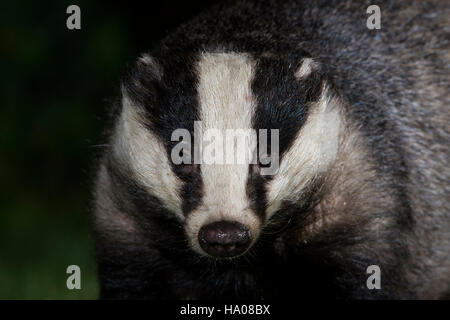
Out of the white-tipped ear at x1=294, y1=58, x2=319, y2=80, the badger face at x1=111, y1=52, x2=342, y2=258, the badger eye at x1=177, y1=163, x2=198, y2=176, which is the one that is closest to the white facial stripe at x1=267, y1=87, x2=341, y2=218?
the badger face at x1=111, y1=52, x2=342, y2=258

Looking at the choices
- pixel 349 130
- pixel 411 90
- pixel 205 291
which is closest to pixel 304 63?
pixel 349 130

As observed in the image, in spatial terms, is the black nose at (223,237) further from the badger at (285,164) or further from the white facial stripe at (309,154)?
the white facial stripe at (309,154)

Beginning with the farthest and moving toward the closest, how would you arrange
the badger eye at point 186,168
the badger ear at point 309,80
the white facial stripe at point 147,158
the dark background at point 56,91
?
the dark background at point 56,91, the badger ear at point 309,80, the white facial stripe at point 147,158, the badger eye at point 186,168

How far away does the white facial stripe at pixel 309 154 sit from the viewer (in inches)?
161

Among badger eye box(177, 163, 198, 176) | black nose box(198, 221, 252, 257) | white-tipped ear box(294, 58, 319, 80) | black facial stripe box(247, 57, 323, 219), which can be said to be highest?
white-tipped ear box(294, 58, 319, 80)

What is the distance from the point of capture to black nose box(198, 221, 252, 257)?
3729mm

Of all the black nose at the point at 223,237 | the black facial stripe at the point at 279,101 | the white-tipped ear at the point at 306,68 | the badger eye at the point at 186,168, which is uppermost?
the white-tipped ear at the point at 306,68

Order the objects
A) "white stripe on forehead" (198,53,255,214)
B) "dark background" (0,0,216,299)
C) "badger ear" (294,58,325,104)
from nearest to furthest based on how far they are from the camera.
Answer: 1. "white stripe on forehead" (198,53,255,214)
2. "badger ear" (294,58,325,104)
3. "dark background" (0,0,216,299)

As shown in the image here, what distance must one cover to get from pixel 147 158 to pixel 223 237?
2.21ft

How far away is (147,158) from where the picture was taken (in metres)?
4.20

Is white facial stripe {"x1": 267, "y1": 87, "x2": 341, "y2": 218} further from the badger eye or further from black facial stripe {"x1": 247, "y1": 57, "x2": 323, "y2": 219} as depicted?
the badger eye

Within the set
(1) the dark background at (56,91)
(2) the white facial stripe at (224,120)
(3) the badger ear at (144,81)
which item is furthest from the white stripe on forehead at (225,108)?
(1) the dark background at (56,91)

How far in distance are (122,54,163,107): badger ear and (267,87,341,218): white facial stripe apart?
0.70 m

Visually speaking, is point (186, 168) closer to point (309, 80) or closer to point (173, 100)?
point (173, 100)
